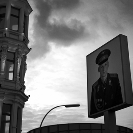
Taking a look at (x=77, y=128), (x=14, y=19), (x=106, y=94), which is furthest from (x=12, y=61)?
(x=77, y=128)

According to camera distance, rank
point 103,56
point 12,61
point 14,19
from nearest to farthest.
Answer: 1. point 103,56
2. point 12,61
3. point 14,19

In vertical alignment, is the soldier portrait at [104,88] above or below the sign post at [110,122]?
above

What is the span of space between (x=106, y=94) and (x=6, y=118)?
11215mm

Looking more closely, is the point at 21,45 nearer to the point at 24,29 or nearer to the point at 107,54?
the point at 24,29

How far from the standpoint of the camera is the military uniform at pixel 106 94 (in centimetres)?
2891

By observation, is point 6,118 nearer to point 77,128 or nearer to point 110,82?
point 110,82

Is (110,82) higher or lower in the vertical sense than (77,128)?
higher

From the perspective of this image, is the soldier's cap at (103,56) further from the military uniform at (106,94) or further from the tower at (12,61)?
the tower at (12,61)

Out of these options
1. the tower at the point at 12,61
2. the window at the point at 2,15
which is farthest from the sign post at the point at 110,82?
the window at the point at 2,15

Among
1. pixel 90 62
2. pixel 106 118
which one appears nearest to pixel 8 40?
pixel 90 62

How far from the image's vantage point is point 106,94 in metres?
A: 30.3

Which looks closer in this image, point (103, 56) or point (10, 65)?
point (103, 56)

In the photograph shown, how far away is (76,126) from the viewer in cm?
6631

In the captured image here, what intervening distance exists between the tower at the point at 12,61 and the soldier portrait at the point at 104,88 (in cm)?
833
